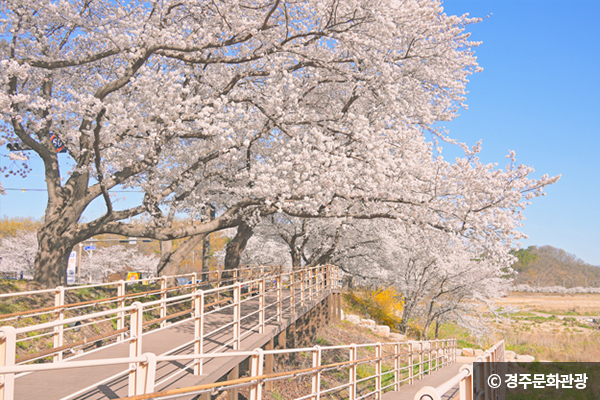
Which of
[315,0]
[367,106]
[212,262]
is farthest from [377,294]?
[212,262]

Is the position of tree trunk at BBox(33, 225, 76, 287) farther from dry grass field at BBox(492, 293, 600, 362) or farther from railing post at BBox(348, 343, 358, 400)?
dry grass field at BBox(492, 293, 600, 362)

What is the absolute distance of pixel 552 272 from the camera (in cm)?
13650

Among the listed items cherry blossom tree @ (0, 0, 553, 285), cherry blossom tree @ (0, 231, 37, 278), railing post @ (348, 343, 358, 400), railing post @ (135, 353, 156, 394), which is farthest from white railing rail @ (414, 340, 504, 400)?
cherry blossom tree @ (0, 231, 37, 278)

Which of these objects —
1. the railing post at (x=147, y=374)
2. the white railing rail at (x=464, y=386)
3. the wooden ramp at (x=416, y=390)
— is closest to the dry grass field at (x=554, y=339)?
the wooden ramp at (x=416, y=390)

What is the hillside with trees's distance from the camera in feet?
415

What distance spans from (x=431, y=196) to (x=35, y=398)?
37.1ft

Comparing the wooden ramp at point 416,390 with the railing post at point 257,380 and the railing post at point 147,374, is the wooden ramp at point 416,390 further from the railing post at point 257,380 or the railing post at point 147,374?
the railing post at point 147,374

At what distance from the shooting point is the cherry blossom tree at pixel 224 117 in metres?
12.6

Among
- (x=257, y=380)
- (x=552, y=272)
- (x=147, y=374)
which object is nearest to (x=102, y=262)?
(x=257, y=380)

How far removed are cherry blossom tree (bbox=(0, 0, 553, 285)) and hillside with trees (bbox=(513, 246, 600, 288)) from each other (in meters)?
120

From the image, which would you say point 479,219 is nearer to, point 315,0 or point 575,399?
point 315,0

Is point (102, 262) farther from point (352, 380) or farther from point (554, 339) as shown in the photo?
point (352, 380)

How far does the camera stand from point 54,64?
1241 centimetres

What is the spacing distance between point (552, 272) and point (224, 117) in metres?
143
